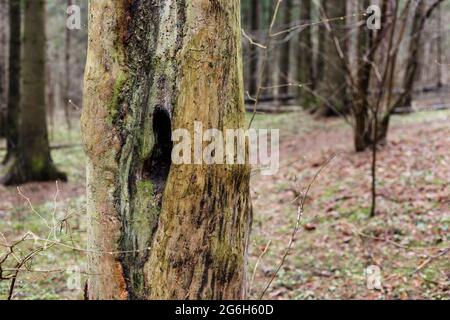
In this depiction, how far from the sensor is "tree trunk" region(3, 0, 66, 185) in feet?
34.1

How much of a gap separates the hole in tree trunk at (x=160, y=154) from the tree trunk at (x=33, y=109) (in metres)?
8.38

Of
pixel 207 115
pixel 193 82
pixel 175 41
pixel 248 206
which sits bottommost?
pixel 248 206

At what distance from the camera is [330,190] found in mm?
8422

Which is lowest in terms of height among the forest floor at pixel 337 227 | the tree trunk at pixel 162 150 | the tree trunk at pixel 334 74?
the forest floor at pixel 337 227

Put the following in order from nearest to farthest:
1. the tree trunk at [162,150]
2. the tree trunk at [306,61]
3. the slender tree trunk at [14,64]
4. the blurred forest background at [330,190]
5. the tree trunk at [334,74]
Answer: the tree trunk at [162,150] < the blurred forest background at [330,190] < the tree trunk at [334,74] < the slender tree trunk at [14,64] < the tree trunk at [306,61]

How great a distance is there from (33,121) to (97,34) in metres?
8.47

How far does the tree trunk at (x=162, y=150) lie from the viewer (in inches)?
106

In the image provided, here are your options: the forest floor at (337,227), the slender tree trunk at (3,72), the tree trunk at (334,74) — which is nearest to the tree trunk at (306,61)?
the tree trunk at (334,74)

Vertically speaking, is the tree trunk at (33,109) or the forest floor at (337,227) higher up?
the tree trunk at (33,109)

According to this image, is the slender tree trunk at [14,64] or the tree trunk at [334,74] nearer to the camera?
the tree trunk at [334,74]

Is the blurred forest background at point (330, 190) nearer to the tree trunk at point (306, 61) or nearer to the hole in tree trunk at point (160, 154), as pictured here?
the hole in tree trunk at point (160, 154)

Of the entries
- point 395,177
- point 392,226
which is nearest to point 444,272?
point 392,226
